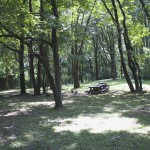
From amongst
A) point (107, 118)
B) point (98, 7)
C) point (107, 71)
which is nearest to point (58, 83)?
point (107, 118)

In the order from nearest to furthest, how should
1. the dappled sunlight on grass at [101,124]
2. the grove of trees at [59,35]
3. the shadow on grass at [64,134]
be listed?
the shadow on grass at [64,134] < the dappled sunlight on grass at [101,124] < the grove of trees at [59,35]

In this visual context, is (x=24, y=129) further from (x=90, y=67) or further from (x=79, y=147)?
(x=90, y=67)

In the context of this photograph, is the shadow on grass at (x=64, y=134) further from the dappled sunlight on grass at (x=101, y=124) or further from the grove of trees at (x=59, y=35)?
the grove of trees at (x=59, y=35)

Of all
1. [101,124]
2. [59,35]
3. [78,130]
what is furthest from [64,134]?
[59,35]

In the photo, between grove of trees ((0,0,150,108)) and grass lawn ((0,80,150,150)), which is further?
grove of trees ((0,0,150,108))

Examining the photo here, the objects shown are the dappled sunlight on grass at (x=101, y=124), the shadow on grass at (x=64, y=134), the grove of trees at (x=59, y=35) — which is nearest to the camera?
the shadow on grass at (x=64, y=134)

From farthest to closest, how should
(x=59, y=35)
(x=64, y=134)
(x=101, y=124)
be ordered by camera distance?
(x=59, y=35) → (x=101, y=124) → (x=64, y=134)

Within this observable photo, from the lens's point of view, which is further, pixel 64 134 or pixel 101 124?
pixel 101 124

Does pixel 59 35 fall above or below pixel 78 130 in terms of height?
above

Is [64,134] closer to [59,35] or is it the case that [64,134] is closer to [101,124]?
[101,124]

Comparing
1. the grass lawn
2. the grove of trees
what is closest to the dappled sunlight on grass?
the grass lawn

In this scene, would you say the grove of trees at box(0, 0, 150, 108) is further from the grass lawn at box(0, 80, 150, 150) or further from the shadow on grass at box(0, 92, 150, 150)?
the shadow on grass at box(0, 92, 150, 150)

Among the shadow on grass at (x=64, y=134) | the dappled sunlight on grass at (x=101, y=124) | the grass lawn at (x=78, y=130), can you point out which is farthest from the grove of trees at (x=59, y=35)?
the dappled sunlight on grass at (x=101, y=124)

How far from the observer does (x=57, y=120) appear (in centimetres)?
1216
